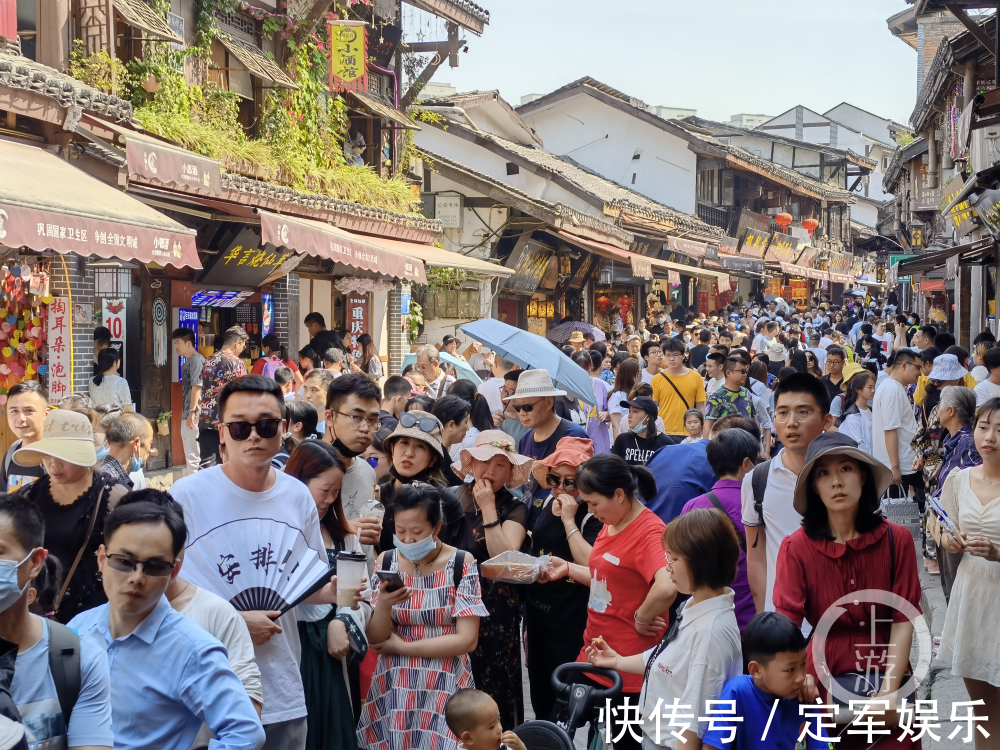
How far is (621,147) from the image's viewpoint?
3666 centimetres

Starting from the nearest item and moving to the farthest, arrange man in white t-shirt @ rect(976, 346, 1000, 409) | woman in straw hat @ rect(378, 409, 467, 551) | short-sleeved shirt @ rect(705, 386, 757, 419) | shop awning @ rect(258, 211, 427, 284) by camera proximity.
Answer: woman in straw hat @ rect(378, 409, 467, 551), man in white t-shirt @ rect(976, 346, 1000, 409), short-sleeved shirt @ rect(705, 386, 757, 419), shop awning @ rect(258, 211, 427, 284)

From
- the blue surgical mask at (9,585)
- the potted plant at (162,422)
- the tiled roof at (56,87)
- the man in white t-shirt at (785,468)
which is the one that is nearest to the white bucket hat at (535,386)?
the man in white t-shirt at (785,468)

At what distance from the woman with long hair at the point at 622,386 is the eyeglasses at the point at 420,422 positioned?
468 cm

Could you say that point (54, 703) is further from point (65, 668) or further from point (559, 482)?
point (559, 482)

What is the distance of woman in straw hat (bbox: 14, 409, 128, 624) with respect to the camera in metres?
4.76

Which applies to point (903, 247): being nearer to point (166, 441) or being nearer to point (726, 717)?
point (166, 441)

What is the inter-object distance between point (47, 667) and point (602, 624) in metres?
2.46

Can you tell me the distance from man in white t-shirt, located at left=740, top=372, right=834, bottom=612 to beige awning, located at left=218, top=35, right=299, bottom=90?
1232cm

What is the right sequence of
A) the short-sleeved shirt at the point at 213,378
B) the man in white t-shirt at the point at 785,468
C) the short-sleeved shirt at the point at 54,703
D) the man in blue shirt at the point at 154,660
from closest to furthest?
the short-sleeved shirt at the point at 54,703, the man in blue shirt at the point at 154,660, the man in white t-shirt at the point at 785,468, the short-sleeved shirt at the point at 213,378

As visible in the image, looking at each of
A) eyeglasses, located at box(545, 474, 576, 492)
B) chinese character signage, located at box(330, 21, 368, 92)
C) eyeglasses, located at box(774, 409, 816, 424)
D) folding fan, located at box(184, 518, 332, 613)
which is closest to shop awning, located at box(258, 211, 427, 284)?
chinese character signage, located at box(330, 21, 368, 92)

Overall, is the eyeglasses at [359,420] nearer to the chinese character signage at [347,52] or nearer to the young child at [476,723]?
the young child at [476,723]

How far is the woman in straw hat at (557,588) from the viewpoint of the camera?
199 inches

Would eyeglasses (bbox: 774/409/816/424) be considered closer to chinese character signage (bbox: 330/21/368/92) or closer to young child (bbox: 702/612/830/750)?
young child (bbox: 702/612/830/750)

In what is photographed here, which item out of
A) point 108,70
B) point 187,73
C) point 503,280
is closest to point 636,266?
point 503,280
